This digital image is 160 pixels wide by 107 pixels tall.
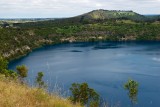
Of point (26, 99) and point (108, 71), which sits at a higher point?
point (26, 99)

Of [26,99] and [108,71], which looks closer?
[26,99]

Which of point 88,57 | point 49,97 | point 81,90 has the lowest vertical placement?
point 88,57

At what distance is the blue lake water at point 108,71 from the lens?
8250cm

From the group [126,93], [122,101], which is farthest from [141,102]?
[126,93]

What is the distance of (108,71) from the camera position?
12306 centimetres

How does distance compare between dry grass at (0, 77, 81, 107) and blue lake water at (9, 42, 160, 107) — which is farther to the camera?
blue lake water at (9, 42, 160, 107)

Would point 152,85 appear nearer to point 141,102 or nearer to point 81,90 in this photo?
point 141,102

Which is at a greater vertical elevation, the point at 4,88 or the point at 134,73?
the point at 4,88

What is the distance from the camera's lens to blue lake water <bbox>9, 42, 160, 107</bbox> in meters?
82.5

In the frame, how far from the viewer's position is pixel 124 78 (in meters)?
107

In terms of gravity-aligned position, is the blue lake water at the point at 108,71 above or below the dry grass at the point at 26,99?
below

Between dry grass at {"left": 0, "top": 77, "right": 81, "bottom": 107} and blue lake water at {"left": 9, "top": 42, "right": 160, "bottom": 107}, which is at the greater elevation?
dry grass at {"left": 0, "top": 77, "right": 81, "bottom": 107}

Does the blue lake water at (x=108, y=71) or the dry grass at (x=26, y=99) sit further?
the blue lake water at (x=108, y=71)

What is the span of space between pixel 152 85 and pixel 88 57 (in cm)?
7373
